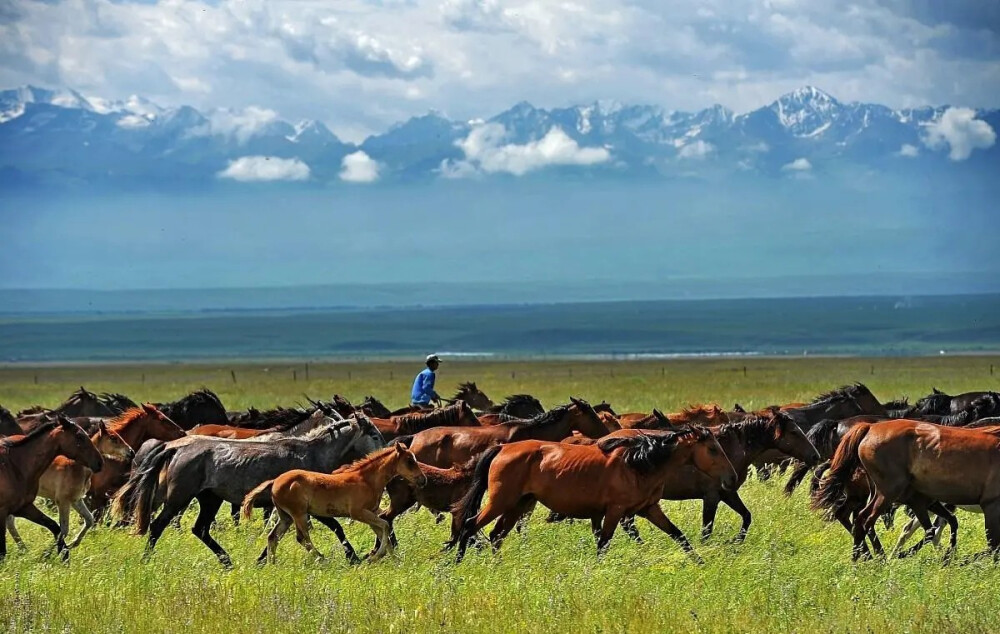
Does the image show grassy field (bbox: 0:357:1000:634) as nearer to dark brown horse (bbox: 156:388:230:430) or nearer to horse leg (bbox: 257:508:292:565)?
horse leg (bbox: 257:508:292:565)

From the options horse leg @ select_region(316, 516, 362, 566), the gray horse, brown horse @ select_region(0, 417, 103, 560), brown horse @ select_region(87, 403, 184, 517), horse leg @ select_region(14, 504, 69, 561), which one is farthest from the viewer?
brown horse @ select_region(87, 403, 184, 517)

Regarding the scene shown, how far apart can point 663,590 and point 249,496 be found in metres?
3.67

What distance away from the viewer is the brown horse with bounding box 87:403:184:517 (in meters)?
15.6

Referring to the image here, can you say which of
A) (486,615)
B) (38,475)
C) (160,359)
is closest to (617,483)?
(486,615)

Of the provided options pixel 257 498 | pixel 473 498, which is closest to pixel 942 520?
pixel 473 498

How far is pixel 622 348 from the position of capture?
144 m

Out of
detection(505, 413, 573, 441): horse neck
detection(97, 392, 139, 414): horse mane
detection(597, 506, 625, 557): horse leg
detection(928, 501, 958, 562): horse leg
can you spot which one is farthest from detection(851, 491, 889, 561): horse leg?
detection(97, 392, 139, 414): horse mane

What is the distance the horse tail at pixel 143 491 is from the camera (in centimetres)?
1335

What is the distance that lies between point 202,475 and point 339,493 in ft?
5.04

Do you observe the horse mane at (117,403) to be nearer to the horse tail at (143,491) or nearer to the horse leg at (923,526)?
the horse tail at (143,491)

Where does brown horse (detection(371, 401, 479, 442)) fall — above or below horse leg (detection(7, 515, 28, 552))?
above

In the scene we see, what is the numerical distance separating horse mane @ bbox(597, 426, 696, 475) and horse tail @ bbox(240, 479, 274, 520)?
9.54 feet

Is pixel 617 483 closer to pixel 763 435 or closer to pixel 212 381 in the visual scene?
pixel 763 435

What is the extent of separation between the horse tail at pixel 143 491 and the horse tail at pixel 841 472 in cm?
596
